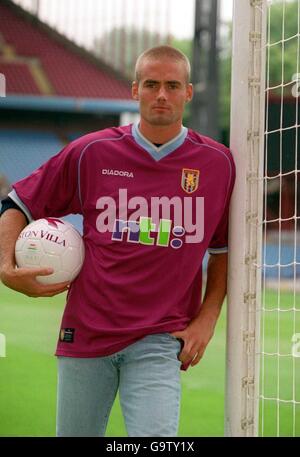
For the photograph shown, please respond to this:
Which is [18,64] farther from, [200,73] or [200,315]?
[200,315]

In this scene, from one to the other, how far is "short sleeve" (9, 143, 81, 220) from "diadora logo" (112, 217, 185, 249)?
0.26m

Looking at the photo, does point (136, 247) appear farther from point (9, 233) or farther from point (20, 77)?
point (20, 77)

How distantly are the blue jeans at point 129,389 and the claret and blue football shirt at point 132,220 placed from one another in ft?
0.15

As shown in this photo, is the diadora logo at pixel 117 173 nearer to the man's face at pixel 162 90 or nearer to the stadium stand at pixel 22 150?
the man's face at pixel 162 90

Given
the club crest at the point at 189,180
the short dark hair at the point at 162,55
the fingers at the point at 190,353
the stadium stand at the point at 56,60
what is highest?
the stadium stand at the point at 56,60

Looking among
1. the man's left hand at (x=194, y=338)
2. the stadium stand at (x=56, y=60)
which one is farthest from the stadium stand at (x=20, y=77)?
the man's left hand at (x=194, y=338)

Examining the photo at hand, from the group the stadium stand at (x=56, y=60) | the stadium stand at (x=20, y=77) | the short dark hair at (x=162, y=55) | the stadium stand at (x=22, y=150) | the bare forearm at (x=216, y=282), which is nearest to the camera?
the short dark hair at (x=162, y=55)

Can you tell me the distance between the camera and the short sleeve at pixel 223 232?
3439mm

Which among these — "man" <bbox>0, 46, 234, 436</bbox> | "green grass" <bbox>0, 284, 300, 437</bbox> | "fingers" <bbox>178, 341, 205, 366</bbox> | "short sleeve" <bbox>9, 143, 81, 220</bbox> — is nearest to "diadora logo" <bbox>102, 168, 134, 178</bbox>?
"man" <bbox>0, 46, 234, 436</bbox>

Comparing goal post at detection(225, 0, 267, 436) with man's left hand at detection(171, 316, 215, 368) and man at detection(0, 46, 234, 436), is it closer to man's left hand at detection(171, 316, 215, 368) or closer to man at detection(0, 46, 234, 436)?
man at detection(0, 46, 234, 436)

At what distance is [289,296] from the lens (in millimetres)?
14516

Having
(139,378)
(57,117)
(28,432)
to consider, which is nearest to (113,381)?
(139,378)

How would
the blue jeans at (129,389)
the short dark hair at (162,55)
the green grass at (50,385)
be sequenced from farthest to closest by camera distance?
1. the green grass at (50,385)
2. the short dark hair at (162,55)
3. the blue jeans at (129,389)

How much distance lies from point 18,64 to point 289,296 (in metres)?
15.1
